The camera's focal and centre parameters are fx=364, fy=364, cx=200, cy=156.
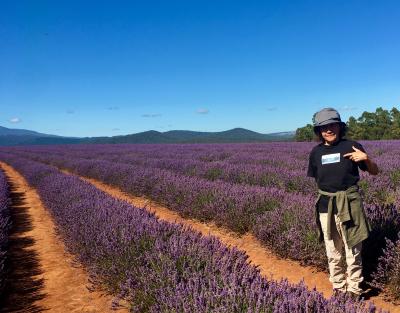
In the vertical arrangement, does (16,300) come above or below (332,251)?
below

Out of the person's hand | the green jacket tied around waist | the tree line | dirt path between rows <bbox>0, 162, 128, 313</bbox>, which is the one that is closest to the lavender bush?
the green jacket tied around waist

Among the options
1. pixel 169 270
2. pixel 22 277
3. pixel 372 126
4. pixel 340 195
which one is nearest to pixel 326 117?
pixel 340 195

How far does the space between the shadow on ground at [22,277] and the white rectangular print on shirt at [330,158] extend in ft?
9.35

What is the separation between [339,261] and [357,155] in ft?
3.25

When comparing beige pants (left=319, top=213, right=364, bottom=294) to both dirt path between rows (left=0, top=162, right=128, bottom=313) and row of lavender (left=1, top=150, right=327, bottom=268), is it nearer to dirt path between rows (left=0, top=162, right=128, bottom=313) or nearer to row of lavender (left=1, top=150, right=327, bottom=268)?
row of lavender (left=1, top=150, right=327, bottom=268)

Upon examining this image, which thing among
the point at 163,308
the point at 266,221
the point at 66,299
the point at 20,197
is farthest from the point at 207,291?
the point at 20,197

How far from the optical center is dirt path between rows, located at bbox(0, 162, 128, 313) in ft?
11.0

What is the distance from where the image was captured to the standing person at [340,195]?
299 cm

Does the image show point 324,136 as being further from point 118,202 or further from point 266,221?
point 118,202

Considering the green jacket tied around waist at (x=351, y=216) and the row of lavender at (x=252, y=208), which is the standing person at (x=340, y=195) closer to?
the green jacket tied around waist at (x=351, y=216)

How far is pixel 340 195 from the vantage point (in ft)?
9.95

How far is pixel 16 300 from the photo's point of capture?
11.6ft

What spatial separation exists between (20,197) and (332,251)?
9.57 metres

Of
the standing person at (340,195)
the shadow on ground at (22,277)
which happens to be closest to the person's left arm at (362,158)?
the standing person at (340,195)
